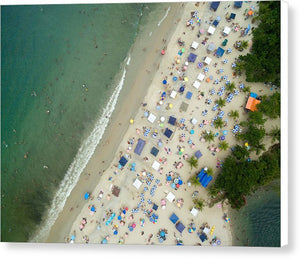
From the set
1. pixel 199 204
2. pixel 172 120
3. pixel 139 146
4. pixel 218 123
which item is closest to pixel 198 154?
pixel 218 123

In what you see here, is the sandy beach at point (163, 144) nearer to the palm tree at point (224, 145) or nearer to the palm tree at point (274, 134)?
the palm tree at point (224, 145)

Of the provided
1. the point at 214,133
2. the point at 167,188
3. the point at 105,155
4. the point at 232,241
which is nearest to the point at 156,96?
the point at 214,133

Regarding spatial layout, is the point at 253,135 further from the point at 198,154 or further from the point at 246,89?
the point at 198,154

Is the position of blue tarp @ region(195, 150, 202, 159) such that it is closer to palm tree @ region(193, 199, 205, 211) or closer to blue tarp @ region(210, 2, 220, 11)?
palm tree @ region(193, 199, 205, 211)

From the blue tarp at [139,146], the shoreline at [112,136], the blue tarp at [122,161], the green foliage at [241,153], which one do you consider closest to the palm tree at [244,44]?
the shoreline at [112,136]
